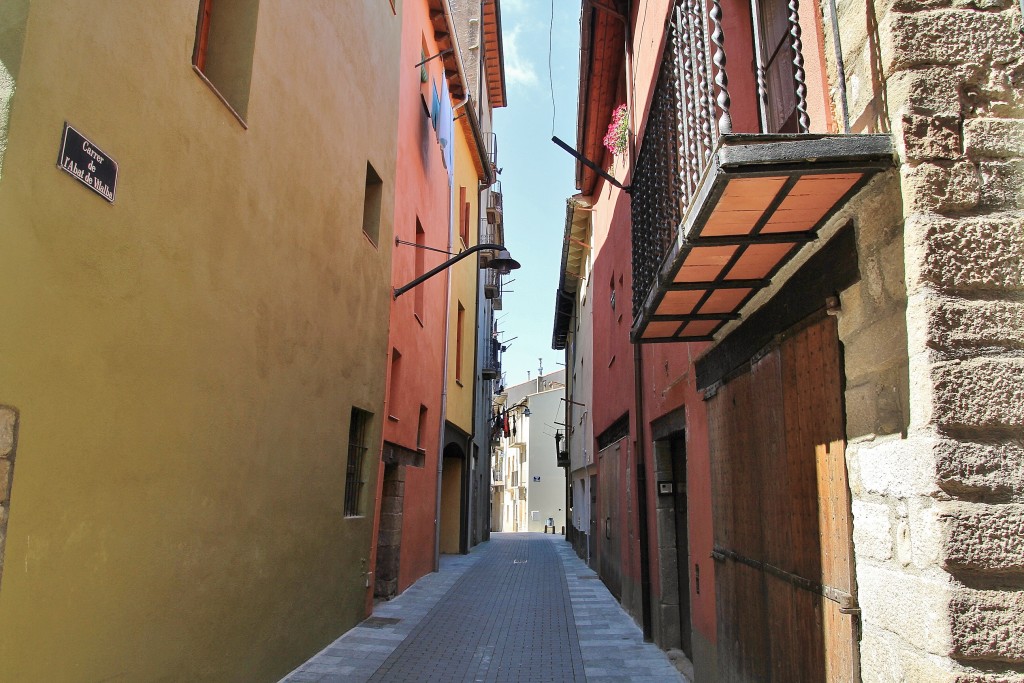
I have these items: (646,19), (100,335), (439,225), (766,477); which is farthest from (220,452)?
(439,225)

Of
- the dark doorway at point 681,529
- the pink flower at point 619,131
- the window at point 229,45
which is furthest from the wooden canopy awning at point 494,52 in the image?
the dark doorway at point 681,529

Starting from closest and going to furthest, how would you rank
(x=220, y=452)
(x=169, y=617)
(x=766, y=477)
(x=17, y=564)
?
1. (x=17, y=564)
2. (x=766, y=477)
3. (x=169, y=617)
4. (x=220, y=452)

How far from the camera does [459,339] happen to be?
2014 cm

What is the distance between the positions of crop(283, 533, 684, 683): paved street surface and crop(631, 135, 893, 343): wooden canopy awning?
4.14 meters

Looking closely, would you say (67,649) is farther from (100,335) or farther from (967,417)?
(967,417)

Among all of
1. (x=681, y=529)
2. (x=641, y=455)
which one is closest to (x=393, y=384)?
(x=641, y=455)

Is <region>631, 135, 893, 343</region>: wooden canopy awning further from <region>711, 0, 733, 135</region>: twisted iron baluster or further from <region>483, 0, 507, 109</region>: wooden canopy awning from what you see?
<region>483, 0, 507, 109</region>: wooden canopy awning

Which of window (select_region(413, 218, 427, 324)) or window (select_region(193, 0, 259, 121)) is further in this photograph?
window (select_region(413, 218, 427, 324))

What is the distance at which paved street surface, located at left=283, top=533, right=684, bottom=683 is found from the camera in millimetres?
7004

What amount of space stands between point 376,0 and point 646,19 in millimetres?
3755

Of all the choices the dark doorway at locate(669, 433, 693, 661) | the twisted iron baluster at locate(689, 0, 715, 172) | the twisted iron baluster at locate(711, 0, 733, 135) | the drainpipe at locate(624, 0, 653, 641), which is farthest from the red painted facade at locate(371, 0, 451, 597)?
the twisted iron baluster at locate(711, 0, 733, 135)

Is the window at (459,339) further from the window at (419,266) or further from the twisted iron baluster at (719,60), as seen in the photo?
the twisted iron baluster at (719,60)

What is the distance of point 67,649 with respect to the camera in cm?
376

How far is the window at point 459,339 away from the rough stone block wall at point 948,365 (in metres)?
16.2
